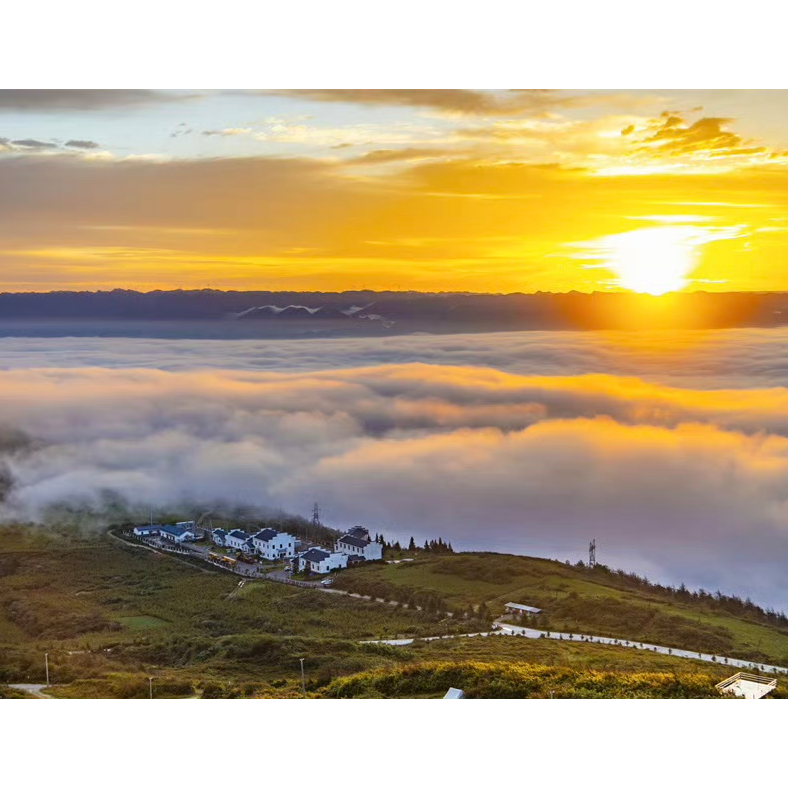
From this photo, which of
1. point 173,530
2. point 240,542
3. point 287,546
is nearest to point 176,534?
point 173,530

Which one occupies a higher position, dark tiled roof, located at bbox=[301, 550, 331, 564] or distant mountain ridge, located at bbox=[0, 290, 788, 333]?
distant mountain ridge, located at bbox=[0, 290, 788, 333]

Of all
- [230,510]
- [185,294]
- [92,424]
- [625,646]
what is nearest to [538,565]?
[625,646]

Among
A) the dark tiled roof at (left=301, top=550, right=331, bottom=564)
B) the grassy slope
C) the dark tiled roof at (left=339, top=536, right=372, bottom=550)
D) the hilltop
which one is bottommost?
the grassy slope

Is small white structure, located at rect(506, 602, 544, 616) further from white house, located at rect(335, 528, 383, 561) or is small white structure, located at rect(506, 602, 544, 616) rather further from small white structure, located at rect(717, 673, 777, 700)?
small white structure, located at rect(717, 673, 777, 700)

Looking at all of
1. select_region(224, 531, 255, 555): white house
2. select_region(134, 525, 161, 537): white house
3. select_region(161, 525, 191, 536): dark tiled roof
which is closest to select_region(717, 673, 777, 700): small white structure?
select_region(224, 531, 255, 555): white house

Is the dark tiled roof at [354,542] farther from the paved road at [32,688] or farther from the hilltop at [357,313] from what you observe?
the paved road at [32,688]

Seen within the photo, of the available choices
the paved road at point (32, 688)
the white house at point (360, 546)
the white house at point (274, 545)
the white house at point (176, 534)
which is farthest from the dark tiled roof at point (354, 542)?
the paved road at point (32, 688)
